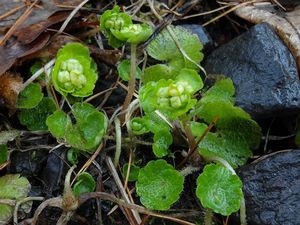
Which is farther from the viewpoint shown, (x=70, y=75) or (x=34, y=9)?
(x=34, y=9)

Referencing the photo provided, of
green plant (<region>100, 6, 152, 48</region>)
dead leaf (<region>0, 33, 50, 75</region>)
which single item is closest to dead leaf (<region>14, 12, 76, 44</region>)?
dead leaf (<region>0, 33, 50, 75</region>)

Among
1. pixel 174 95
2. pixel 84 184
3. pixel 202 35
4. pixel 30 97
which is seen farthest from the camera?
pixel 202 35

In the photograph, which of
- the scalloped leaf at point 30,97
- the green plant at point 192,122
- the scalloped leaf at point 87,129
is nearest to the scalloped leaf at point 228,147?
the green plant at point 192,122

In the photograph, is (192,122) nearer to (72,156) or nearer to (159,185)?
(159,185)

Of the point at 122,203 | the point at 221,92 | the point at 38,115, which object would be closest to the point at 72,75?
the point at 38,115

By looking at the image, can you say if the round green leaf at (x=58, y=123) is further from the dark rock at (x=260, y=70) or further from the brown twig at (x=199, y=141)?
the dark rock at (x=260, y=70)

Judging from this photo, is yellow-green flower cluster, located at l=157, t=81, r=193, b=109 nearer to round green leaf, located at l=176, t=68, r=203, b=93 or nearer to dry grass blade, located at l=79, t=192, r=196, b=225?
round green leaf, located at l=176, t=68, r=203, b=93
